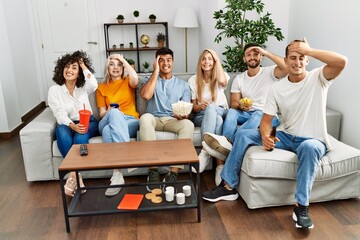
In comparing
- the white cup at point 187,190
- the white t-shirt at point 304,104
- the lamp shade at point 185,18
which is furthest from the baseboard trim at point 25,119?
the white t-shirt at point 304,104

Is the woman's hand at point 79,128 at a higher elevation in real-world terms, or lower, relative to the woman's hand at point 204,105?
lower

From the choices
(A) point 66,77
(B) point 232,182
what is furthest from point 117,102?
(B) point 232,182

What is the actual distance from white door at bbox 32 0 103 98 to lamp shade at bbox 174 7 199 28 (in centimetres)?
127

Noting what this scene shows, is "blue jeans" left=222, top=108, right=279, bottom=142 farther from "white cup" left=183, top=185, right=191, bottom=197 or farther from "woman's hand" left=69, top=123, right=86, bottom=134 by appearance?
"woman's hand" left=69, top=123, right=86, bottom=134

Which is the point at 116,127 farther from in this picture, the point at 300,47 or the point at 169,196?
the point at 300,47

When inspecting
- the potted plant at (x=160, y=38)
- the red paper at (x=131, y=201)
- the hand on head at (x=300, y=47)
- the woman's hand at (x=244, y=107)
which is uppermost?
the hand on head at (x=300, y=47)

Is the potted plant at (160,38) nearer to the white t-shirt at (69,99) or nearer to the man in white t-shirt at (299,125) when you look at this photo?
the white t-shirt at (69,99)

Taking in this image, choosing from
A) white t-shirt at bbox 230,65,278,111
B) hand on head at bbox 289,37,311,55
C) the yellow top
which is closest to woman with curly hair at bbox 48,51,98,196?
the yellow top

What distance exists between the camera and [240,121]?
9.98 ft

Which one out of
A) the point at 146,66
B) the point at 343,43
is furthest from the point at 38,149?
the point at 146,66

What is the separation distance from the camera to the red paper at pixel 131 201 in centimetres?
229

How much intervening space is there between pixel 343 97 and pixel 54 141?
2.51m

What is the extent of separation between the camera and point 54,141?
9.41 feet

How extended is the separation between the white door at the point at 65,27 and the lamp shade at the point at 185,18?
4.18 feet
